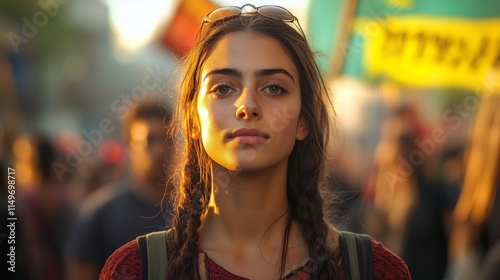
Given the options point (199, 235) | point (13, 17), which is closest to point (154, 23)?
point (13, 17)

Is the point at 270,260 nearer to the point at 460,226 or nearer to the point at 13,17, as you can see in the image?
the point at 460,226

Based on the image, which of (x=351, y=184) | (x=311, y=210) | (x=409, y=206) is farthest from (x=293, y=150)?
(x=351, y=184)

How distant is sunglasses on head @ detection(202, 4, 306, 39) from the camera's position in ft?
12.0

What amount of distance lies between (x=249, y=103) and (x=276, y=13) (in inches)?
18.3

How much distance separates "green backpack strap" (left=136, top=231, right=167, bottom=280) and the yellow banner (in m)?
5.51

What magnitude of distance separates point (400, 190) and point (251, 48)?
4.27m

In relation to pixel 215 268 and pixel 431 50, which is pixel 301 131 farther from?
pixel 431 50

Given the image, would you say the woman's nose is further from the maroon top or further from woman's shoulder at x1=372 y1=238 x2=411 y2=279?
woman's shoulder at x1=372 y1=238 x2=411 y2=279

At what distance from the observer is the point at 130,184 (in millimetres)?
6145

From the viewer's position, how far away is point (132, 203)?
595cm

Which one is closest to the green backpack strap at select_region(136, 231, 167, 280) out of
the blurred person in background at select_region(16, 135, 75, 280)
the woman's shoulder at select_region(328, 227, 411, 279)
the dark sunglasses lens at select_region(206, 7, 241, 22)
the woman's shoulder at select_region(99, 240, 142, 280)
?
the woman's shoulder at select_region(99, 240, 142, 280)

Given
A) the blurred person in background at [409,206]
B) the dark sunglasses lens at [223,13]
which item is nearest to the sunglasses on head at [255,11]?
the dark sunglasses lens at [223,13]

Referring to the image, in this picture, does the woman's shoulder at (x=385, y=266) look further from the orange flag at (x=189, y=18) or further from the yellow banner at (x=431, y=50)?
the yellow banner at (x=431, y=50)

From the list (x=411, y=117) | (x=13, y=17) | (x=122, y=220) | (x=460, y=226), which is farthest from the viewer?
(x=13, y=17)
